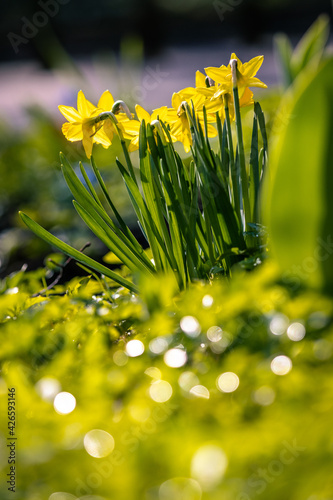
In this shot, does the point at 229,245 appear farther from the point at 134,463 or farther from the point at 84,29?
the point at 84,29

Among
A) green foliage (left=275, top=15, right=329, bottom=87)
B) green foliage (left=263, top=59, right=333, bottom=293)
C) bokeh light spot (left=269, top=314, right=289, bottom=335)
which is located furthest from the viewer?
green foliage (left=275, top=15, right=329, bottom=87)

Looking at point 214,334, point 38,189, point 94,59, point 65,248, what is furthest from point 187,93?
point 94,59

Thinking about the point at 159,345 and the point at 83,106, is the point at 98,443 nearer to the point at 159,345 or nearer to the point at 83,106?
the point at 159,345

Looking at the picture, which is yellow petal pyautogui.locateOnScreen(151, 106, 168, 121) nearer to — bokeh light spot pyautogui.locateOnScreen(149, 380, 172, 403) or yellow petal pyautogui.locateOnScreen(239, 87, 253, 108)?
yellow petal pyautogui.locateOnScreen(239, 87, 253, 108)

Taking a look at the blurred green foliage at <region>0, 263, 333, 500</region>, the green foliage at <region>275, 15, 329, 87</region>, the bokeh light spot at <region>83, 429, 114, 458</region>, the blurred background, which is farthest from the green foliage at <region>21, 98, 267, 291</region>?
the blurred background

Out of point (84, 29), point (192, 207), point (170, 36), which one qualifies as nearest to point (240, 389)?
point (192, 207)

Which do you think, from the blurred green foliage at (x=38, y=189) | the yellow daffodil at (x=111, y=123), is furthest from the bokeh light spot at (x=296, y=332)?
the blurred green foliage at (x=38, y=189)
